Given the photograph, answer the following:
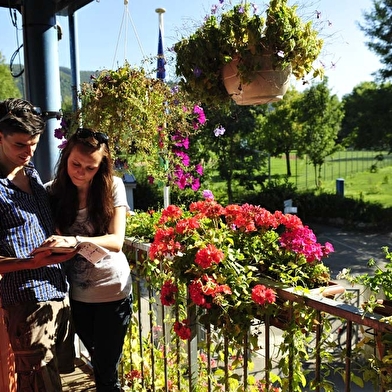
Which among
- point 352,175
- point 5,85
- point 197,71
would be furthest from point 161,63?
point 352,175

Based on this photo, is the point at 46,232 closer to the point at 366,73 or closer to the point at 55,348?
the point at 55,348

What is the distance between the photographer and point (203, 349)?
1.88 metres

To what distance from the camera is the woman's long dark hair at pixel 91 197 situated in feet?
5.05

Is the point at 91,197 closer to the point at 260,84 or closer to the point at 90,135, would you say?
the point at 90,135

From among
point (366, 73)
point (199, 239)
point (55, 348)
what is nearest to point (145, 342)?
point (55, 348)

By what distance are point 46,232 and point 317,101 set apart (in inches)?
584

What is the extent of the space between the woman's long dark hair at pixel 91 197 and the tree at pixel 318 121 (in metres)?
14.6

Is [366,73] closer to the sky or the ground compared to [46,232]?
closer to the sky

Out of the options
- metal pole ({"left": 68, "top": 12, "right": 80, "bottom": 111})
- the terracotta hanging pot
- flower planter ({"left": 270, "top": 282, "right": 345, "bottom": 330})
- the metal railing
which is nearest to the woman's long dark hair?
the metal railing

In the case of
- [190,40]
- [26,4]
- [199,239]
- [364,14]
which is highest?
[364,14]

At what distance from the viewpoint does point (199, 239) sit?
1510mm

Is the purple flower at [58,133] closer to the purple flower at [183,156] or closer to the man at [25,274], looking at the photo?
the purple flower at [183,156]

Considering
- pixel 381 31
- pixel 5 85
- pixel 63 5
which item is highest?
pixel 5 85

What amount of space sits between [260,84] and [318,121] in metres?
14.2
